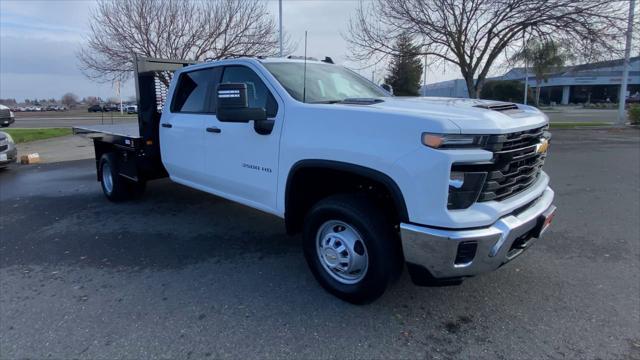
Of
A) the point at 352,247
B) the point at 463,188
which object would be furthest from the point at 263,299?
the point at 463,188

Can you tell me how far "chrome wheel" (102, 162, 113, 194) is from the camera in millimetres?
6418

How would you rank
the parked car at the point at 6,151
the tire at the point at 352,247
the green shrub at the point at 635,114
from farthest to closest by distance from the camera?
the green shrub at the point at 635,114
the parked car at the point at 6,151
the tire at the point at 352,247

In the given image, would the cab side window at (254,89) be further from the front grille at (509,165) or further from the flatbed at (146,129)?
the flatbed at (146,129)

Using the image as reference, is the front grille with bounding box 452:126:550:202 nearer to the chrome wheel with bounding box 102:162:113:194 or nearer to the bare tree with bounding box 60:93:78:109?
the chrome wheel with bounding box 102:162:113:194

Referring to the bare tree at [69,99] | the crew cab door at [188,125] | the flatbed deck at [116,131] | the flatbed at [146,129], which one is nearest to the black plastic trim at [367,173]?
the crew cab door at [188,125]

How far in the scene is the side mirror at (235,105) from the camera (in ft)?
11.1

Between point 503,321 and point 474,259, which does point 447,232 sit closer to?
point 474,259

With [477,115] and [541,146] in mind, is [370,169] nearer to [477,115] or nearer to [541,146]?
[477,115]

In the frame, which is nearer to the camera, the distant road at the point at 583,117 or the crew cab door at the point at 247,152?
the crew cab door at the point at 247,152

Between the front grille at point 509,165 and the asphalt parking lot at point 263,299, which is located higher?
the front grille at point 509,165

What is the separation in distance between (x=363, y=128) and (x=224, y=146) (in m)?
1.76

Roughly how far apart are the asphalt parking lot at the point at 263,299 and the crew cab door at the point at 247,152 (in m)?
0.71

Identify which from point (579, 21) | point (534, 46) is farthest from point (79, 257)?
point (534, 46)

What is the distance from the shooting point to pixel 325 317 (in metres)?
3.13
